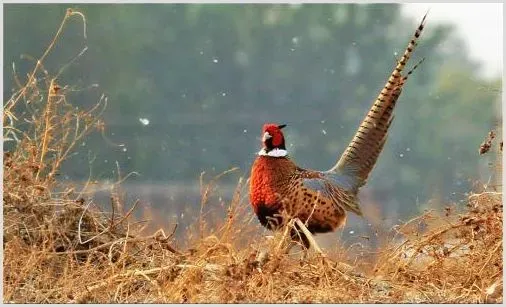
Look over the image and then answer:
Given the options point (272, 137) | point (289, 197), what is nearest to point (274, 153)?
point (272, 137)

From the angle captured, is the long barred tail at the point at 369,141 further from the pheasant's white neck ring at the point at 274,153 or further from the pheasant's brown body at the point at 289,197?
the pheasant's white neck ring at the point at 274,153

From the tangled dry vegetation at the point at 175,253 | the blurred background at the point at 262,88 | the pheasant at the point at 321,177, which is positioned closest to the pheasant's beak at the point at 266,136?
the pheasant at the point at 321,177

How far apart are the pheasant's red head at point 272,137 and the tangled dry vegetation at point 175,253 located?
0.29 meters

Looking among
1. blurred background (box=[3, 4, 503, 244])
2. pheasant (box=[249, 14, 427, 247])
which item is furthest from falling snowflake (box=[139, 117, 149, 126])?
pheasant (box=[249, 14, 427, 247])

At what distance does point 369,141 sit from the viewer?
434cm

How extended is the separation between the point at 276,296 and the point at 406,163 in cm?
519

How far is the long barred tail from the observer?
14.1 feet

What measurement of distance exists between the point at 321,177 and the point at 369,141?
0.96ft

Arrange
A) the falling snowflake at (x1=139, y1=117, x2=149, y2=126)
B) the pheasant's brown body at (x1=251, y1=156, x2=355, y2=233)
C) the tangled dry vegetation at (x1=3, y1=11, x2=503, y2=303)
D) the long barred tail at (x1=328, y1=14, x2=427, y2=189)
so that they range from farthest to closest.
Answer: the falling snowflake at (x1=139, y1=117, x2=149, y2=126)
the long barred tail at (x1=328, y1=14, x2=427, y2=189)
the pheasant's brown body at (x1=251, y1=156, x2=355, y2=233)
the tangled dry vegetation at (x1=3, y1=11, x2=503, y2=303)

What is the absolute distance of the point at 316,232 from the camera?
4.20 m

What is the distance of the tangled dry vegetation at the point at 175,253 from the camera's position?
3.72 m

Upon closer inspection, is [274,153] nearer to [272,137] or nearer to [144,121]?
[272,137]

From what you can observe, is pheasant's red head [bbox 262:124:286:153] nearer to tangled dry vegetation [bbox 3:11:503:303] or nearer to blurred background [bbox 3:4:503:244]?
tangled dry vegetation [bbox 3:11:503:303]

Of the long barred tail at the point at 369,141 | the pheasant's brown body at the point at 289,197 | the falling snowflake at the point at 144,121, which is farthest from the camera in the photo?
the falling snowflake at the point at 144,121
